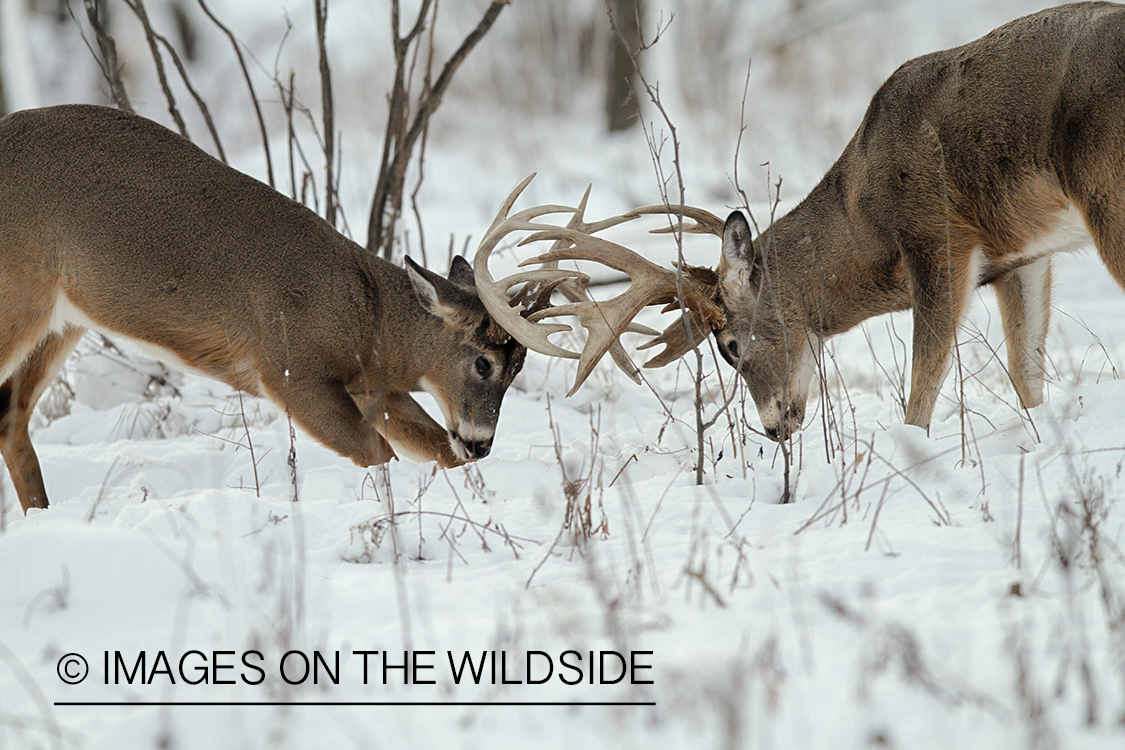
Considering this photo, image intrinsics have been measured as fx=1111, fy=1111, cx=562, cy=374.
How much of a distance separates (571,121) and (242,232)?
16907 mm

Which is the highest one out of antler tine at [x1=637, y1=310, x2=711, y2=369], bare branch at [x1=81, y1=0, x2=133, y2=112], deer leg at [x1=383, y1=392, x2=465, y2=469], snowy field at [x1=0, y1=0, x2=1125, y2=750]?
bare branch at [x1=81, y1=0, x2=133, y2=112]

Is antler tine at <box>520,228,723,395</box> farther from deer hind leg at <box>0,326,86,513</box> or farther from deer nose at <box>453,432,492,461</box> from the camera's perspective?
deer hind leg at <box>0,326,86,513</box>

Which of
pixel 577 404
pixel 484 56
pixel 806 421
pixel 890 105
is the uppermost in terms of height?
pixel 484 56

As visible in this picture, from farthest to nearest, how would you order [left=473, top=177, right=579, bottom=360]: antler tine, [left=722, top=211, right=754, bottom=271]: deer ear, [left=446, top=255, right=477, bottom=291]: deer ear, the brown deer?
[left=446, top=255, right=477, bottom=291]: deer ear, [left=722, top=211, right=754, bottom=271]: deer ear, [left=473, top=177, right=579, bottom=360]: antler tine, the brown deer

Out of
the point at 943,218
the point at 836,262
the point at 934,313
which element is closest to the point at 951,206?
the point at 943,218

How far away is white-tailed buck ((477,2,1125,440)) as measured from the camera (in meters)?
4.57

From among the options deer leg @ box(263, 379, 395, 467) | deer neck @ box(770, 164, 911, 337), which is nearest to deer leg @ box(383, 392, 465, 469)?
deer leg @ box(263, 379, 395, 467)

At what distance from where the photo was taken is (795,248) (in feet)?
19.4

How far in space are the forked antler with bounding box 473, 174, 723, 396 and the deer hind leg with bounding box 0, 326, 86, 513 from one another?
2.27 metres

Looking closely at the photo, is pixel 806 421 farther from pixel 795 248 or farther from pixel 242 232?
Result: pixel 242 232

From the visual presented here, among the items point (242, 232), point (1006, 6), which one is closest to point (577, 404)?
point (242, 232)

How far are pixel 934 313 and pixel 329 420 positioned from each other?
2.98 meters

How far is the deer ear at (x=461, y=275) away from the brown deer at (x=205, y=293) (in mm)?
196

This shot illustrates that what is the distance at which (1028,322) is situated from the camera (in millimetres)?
5883
